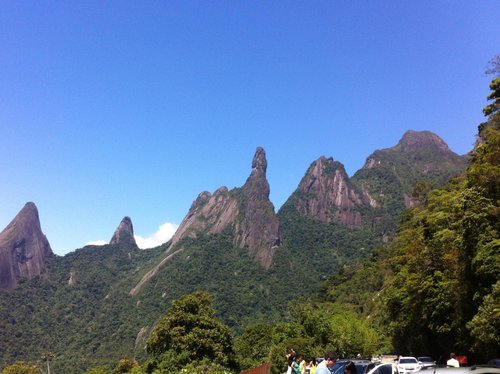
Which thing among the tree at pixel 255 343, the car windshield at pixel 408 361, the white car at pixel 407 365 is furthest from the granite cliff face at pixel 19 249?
the white car at pixel 407 365

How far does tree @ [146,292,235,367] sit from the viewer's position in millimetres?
35000

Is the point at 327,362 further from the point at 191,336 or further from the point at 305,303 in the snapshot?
the point at 305,303

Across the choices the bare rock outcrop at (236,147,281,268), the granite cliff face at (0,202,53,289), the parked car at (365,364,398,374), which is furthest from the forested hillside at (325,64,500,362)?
the granite cliff face at (0,202,53,289)

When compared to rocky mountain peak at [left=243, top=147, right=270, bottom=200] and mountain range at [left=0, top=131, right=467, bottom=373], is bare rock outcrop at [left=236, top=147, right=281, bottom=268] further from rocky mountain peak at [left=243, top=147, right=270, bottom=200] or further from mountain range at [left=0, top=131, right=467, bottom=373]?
mountain range at [left=0, top=131, right=467, bottom=373]

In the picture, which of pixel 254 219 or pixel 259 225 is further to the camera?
pixel 254 219

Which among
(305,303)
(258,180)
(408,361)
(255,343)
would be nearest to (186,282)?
(258,180)

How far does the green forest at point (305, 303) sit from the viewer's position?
22422mm

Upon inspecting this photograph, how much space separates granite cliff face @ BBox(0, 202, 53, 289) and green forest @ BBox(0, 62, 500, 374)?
6682mm

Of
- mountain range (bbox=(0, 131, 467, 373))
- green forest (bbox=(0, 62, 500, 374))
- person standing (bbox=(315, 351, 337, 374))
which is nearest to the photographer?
person standing (bbox=(315, 351, 337, 374))

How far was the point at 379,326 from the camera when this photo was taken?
198 ft

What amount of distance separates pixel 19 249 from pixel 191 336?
179 metres

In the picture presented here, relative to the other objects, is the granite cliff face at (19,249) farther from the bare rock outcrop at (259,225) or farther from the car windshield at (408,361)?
the car windshield at (408,361)

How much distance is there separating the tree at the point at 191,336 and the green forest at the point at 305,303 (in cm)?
9

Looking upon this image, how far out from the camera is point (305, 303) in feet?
252
